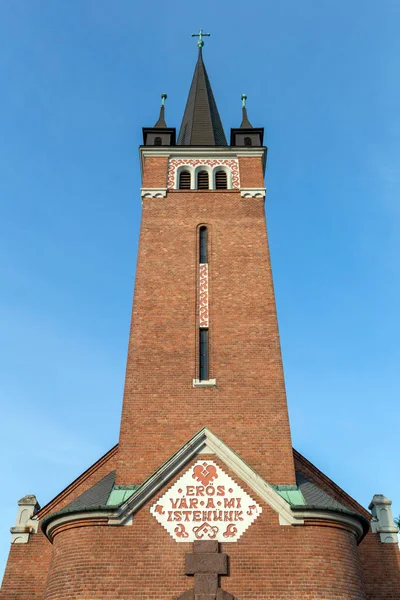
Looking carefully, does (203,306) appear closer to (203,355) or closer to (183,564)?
(203,355)

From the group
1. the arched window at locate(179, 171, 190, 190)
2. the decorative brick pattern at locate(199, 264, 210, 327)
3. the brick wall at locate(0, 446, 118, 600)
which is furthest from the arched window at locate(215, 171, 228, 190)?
the brick wall at locate(0, 446, 118, 600)

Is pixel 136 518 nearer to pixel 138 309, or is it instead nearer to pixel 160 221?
pixel 138 309

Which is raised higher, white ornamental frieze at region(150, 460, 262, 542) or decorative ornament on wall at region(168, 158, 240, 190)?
decorative ornament on wall at region(168, 158, 240, 190)

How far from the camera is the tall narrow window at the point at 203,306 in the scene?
52.4 feet

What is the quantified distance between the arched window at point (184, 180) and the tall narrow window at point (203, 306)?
89.5 inches

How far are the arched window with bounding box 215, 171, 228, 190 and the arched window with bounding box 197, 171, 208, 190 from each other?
366 millimetres

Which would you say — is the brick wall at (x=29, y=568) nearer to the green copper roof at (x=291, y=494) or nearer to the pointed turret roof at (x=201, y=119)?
the green copper roof at (x=291, y=494)

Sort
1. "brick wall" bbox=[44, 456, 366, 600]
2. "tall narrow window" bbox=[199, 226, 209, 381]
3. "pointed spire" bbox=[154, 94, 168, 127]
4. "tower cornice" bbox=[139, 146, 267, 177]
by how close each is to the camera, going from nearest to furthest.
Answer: "brick wall" bbox=[44, 456, 366, 600]
"tall narrow window" bbox=[199, 226, 209, 381]
"tower cornice" bbox=[139, 146, 267, 177]
"pointed spire" bbox=[154, 94, 168, 127]

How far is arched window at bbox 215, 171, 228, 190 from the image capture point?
67.7ft

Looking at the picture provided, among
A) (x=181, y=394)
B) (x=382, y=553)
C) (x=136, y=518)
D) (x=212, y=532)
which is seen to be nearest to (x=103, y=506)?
(x=136, y=518)

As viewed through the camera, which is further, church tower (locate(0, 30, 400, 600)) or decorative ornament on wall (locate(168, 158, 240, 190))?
decorative ornament on wall (locate(168, 158, 240, 190))

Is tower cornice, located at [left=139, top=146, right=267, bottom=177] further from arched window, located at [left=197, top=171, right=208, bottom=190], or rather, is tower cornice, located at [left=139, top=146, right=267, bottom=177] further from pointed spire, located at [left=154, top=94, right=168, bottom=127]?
pointed spire, located at [left=154, top=94, right=168, bottom=127]

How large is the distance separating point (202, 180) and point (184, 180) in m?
0.65

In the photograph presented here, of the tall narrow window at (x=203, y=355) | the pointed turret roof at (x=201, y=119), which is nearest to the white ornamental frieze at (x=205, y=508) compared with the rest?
the tall narrow window at (x=203, y=355)
